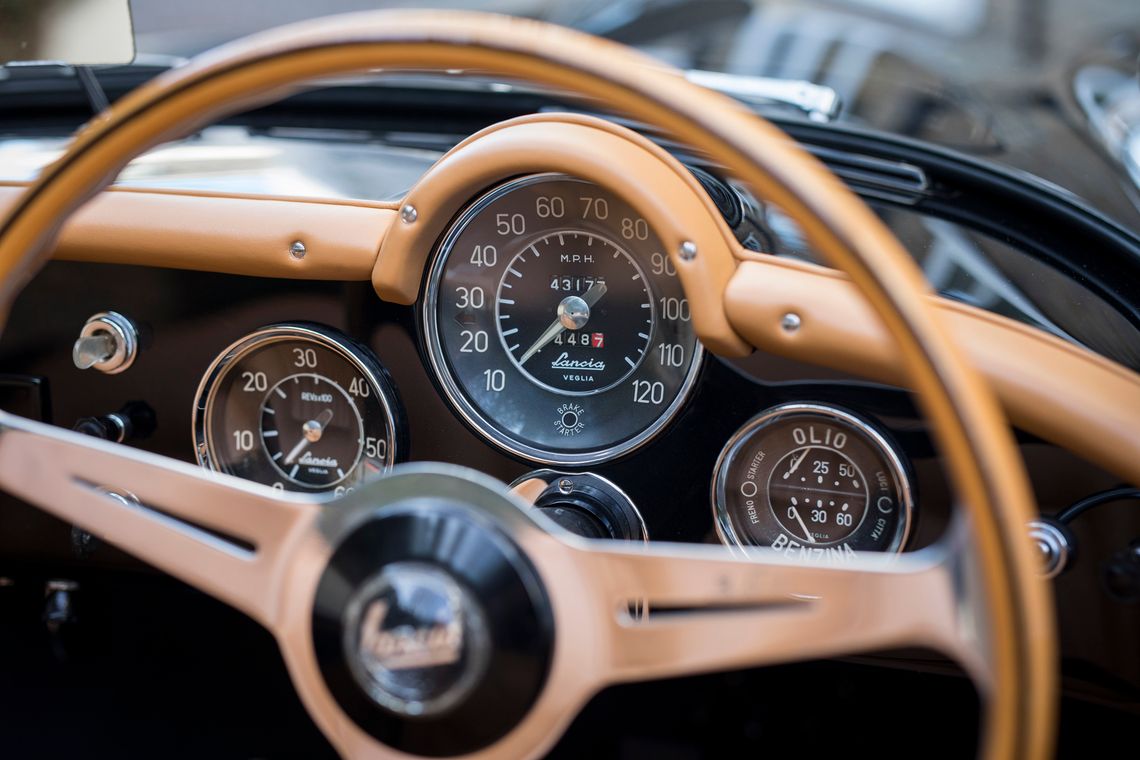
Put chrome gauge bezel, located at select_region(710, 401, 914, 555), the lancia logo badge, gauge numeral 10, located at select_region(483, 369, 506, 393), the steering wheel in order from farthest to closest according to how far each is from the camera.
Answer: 1. gauge numeral 10, located at select_region(483, 369, 506, 393)
2. chrome gauge bezel, located at select_region(710, 401, 914, 555)
3. the lancia logo badge
4. the steering wheel

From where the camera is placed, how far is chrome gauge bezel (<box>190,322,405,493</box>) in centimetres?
176

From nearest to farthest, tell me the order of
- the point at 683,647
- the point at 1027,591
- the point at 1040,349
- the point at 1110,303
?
the point at 1027,591 < the point at 683,647 < the point at 1040,349 < the point at 1110,303

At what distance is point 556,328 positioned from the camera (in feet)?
A: 5.73

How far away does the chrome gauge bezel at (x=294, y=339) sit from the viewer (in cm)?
176

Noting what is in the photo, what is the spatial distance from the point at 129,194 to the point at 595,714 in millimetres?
1165

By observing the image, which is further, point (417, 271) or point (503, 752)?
point (417, 271)

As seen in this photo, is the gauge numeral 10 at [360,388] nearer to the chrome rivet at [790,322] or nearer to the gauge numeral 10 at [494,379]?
the gauge numeral 10 at [494,379]

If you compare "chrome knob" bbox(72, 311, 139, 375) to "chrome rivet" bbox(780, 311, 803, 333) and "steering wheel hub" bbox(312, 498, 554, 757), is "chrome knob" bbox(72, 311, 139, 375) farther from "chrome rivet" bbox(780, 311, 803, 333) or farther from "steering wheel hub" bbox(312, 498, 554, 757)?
"chrome rivet" bbox(780, 311, 803, 333)

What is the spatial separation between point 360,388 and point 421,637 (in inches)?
33.7

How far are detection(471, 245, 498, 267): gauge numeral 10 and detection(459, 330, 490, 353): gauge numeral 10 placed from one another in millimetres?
115

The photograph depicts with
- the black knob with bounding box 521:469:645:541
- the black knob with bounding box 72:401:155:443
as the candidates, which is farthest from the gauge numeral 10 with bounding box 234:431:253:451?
the black knob with bounding box 521:469:645:541

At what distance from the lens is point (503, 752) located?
106cm

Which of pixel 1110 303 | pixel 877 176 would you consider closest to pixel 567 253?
pixel 877 176

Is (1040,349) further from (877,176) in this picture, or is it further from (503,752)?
(503,752)
